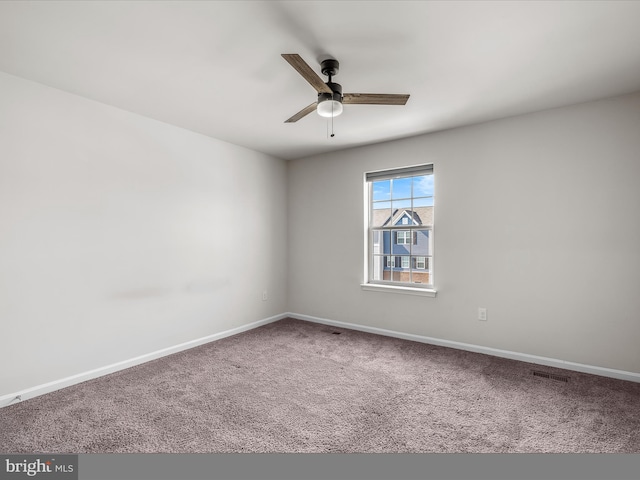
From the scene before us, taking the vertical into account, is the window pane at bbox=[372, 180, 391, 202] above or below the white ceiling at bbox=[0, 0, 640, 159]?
below

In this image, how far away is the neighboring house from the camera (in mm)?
3803

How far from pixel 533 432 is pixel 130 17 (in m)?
3.43

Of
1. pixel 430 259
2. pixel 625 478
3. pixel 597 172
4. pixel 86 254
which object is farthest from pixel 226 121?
pixel 625 478

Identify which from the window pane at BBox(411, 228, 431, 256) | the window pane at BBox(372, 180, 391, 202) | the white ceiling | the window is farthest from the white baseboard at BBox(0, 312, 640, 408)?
the white ceiling

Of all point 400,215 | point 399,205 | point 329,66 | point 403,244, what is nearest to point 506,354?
point 403,244

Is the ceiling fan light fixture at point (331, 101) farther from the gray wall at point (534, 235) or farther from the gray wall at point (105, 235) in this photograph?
the gray wall at point (105, 235)

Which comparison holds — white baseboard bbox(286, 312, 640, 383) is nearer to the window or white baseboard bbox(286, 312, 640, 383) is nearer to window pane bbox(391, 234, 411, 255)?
the window

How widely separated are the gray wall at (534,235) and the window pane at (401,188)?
23 centimetres

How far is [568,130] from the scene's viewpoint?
288cm

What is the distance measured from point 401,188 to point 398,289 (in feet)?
4.21

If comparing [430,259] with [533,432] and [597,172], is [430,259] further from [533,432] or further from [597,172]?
[533,432]

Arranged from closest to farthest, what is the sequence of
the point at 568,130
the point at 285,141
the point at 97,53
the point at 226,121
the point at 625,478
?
the point at 625,478
the point at 97,53
the point at 568,130
the point at 226,121
the point at 285,141

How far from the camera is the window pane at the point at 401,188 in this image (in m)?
3.92

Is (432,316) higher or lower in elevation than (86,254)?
lower
